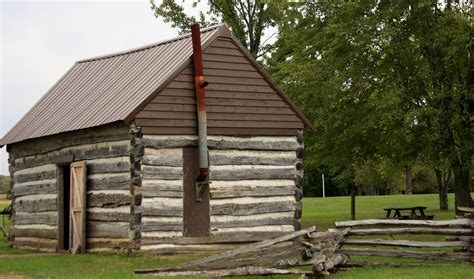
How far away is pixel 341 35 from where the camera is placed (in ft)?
88.1

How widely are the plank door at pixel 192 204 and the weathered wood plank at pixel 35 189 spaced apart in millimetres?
4871

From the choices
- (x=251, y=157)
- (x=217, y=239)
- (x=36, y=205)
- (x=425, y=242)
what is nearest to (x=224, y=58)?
(x=251, y=157)

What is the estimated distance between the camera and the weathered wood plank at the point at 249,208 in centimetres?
2062

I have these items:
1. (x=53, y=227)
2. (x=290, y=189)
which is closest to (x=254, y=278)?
(x=290, y=189)

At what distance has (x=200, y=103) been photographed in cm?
1995

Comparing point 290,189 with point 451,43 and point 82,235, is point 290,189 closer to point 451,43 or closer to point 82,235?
point 82,235

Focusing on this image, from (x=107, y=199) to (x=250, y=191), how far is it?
379 centimetres

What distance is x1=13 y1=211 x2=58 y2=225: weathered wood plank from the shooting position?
23062 mm

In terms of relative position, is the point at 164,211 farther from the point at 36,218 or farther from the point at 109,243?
the point at 36,218

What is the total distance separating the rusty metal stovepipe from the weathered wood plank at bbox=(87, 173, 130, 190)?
182 cm

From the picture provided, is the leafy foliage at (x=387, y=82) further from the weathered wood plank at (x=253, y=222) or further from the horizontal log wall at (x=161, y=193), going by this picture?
the horizontal log wall at (x=161, y=193)

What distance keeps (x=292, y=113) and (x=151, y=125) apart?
4511 millimetres

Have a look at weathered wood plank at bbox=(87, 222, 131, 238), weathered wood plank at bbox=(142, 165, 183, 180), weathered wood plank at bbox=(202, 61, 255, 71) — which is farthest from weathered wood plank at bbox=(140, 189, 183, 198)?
weathered wood plank at bbox=(202, 61, 255, 71)

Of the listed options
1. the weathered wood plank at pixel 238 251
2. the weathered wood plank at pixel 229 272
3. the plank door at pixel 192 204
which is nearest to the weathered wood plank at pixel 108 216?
the plank door at pixel 192 204
